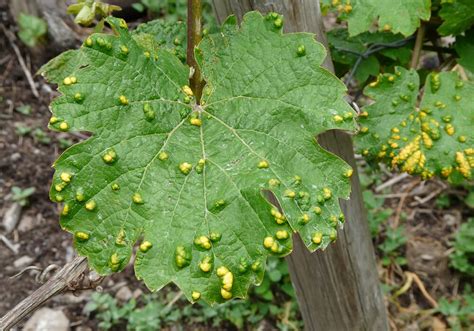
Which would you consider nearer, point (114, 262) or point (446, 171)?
point (114, 262)

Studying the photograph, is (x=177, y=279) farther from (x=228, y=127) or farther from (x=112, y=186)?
(x=228, y=127)

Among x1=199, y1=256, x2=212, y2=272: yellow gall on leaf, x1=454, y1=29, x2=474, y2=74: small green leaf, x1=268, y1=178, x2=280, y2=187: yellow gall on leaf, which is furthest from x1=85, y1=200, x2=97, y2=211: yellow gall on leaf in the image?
x1=454, y1=29, x2=474, y2=74: small green leaf

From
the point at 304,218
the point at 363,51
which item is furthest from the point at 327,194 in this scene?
the point at 363,51

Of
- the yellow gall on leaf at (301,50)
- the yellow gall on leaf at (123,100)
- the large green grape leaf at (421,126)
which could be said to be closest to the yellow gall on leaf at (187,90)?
the yellow gall on leaf at (123,100)

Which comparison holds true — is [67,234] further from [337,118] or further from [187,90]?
[337,118]

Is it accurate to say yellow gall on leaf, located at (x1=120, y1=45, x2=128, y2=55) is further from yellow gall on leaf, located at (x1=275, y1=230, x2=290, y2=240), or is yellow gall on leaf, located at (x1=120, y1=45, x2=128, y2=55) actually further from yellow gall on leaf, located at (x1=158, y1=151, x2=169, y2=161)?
yellow gall on leaf, located at (x1=275, y1=230, x2=290, y2=240)

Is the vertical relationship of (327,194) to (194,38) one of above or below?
below

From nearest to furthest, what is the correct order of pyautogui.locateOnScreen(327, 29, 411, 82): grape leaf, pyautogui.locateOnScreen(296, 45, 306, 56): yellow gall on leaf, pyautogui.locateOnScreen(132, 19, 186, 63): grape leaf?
pyautogui.locateOnScreen(296, 45, 306, 56): yellow gall on leaf
pyautogui.locateOnScreen(132, 19, 186, 63): grape leaf
pyautogui.locateOnScreen(327, 29, 411, 82): grape leaf

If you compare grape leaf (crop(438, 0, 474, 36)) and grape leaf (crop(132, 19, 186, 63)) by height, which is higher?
grape leaf (crop(132, 19, 186, 63))
